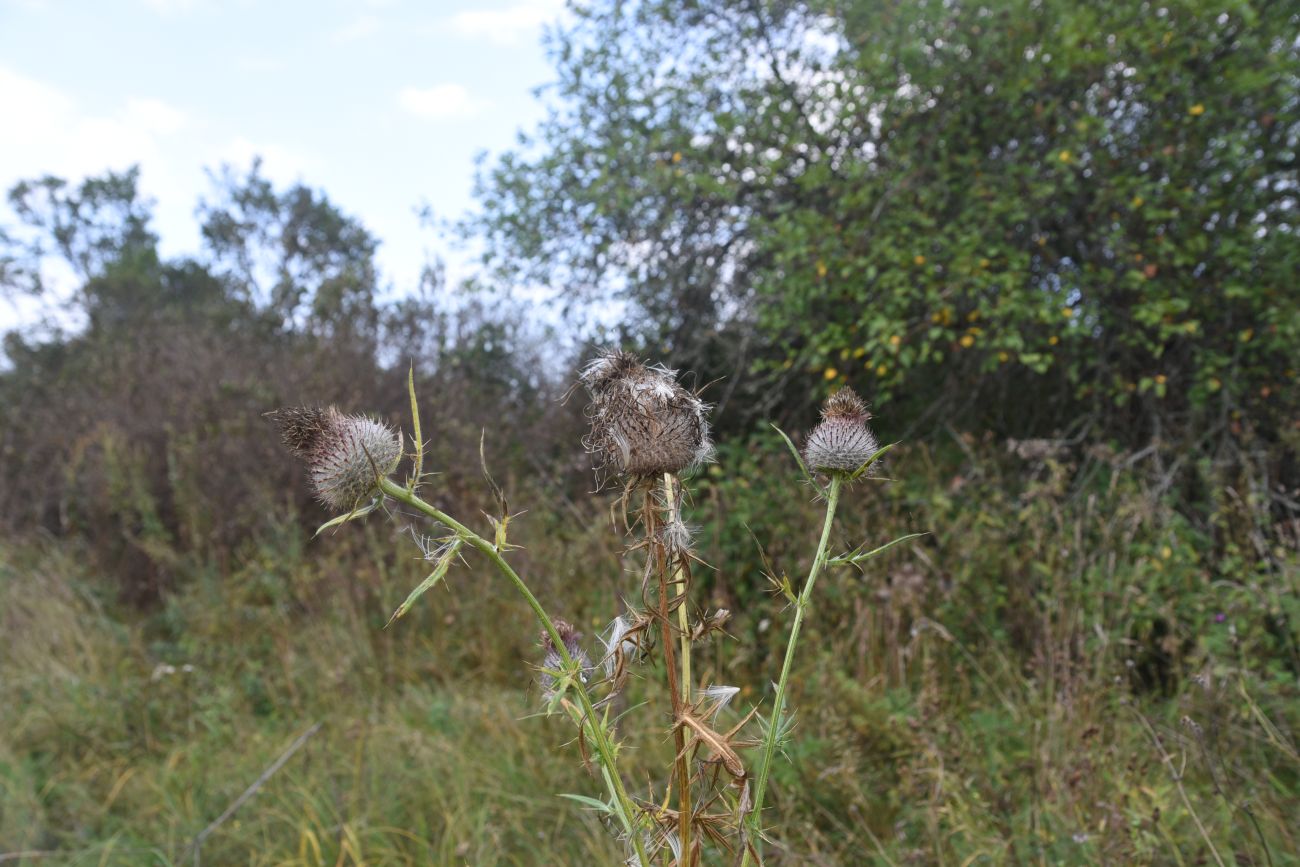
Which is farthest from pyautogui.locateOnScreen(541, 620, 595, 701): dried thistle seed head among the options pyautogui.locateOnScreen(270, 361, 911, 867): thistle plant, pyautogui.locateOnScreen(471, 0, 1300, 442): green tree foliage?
pyautogui.locateOnScreen(471, 0, 1300, 442): green tree foliage

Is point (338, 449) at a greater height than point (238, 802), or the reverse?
point (338, 449)

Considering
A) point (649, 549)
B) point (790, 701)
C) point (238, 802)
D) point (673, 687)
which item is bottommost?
point (790, 701)

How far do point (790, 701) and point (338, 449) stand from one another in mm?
3007

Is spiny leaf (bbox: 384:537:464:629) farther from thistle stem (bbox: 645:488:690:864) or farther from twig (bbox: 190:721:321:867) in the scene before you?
twig (bbox: 190:721:321:867)

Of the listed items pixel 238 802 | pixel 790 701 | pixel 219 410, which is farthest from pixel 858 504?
pixel 219 410

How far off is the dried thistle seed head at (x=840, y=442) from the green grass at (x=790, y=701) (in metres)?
1.28

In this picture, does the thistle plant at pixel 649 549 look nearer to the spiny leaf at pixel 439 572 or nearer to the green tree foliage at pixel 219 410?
the spiny leaf at pixel 439 572

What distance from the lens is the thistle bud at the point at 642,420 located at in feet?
3.42

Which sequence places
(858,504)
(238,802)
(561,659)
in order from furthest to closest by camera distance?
(858,504) → (238,802) → (561,659)

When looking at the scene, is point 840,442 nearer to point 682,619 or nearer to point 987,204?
point 682,619

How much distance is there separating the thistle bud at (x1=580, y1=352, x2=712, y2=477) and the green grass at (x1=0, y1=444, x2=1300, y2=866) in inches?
50.1

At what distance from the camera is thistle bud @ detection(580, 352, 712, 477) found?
3.42 feet

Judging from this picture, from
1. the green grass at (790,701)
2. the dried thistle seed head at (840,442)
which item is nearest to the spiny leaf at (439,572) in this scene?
the dried thistle seed head at (840,442)

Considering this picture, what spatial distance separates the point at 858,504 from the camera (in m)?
4.45
